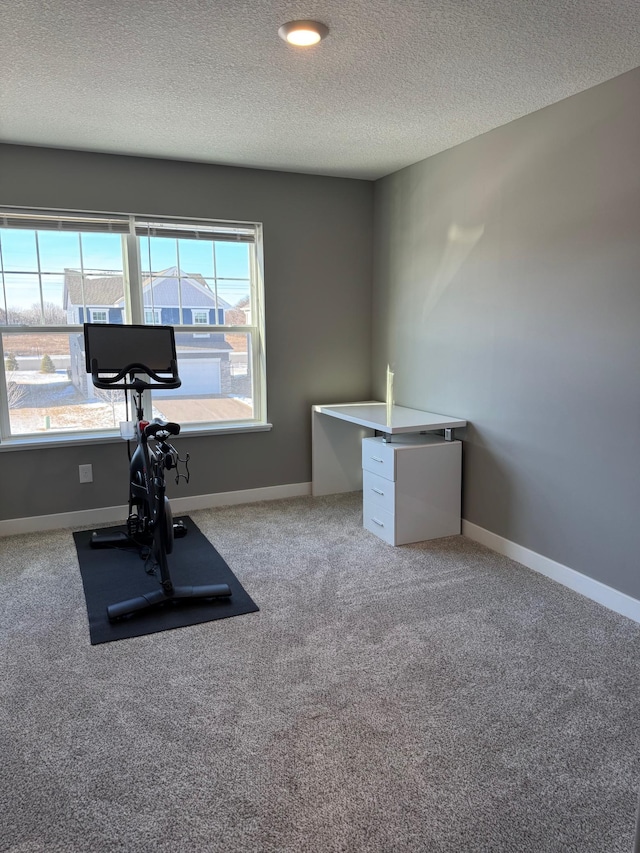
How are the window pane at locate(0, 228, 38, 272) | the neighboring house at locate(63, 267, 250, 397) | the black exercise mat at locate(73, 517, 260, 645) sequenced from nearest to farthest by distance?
the black exercise mat at locate(73, 517, 260, 645) < the window pane at locate(0, 228, 38, 272) < the neighboring house at locate(63, 267, 250, 397)

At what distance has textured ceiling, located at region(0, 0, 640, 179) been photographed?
207 centimetres

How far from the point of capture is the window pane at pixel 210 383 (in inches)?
168

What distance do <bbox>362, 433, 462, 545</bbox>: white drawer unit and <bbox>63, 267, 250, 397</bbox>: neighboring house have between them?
1.33 m

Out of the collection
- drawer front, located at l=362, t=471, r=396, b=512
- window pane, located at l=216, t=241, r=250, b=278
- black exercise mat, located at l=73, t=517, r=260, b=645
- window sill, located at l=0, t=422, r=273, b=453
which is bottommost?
black exercise mat, located at l=73, t=517, r=260, b=645

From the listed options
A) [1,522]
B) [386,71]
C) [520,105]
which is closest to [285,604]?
[1,522]

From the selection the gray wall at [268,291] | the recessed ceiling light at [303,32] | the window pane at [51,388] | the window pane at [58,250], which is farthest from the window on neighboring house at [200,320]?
the recessed ceiling light at [303,32]

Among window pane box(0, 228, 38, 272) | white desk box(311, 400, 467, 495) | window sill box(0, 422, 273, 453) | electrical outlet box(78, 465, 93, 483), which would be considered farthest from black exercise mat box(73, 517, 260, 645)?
window pane box(0, 228, 38, 272)

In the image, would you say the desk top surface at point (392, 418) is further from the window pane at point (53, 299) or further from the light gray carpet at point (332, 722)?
the window pane at point (53, 299)

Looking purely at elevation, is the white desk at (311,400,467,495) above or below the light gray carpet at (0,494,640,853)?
above

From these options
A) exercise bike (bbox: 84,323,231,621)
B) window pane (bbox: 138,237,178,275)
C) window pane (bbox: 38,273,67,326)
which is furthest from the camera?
window pane (bbox: 138,237,178,275)

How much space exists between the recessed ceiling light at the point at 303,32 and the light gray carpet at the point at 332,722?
2.43m

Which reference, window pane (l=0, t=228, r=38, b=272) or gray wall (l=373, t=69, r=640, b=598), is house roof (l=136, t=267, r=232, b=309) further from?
gray wall (l=373, t=69, r=640, b=598)

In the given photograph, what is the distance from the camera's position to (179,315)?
4199 mm

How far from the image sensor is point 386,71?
2549mm
